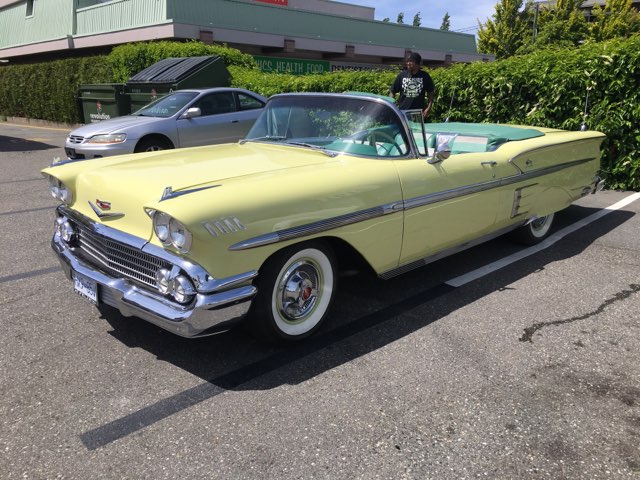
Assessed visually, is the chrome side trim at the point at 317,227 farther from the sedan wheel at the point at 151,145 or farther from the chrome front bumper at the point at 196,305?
the sedan wheel at the point at 151,145

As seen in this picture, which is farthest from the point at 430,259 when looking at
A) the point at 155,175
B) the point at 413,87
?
the point at 413,87

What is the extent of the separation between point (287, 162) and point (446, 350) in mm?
1572

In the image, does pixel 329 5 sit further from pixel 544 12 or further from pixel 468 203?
pixel 468 203

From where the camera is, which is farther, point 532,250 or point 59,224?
point 532,250

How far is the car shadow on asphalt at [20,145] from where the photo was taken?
42.6 feet

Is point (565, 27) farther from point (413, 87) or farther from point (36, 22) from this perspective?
point (36, 22)

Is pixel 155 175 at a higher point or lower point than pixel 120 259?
higher

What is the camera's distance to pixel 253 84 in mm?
12562

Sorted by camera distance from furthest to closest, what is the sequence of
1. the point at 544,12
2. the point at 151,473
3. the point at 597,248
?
the point at 544,12
the point at 597,248
the point at 151,473

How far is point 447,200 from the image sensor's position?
382 centimetres

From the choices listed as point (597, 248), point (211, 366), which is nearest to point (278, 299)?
point (211, 366)

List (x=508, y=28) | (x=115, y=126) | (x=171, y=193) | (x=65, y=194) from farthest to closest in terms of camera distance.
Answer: (x=508, y=28), (x=115, y=126), (x=65, y=194), (x=171, y=193)

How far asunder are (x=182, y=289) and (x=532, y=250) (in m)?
3.74

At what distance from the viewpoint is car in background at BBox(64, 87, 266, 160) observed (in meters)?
8.24
